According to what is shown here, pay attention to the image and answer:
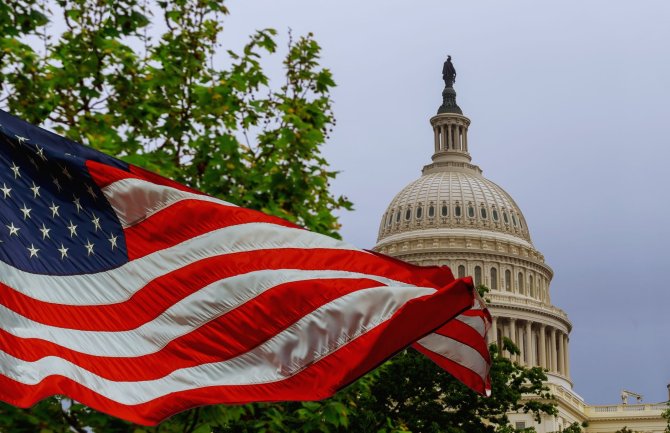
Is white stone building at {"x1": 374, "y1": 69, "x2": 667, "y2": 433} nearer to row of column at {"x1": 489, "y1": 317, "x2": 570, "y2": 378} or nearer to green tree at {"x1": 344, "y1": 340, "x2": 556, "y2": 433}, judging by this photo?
row of column at {"x1": 489, "y1": 317, "x2": 570, "y2": 378}

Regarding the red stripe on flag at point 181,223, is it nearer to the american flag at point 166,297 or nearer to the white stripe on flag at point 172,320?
the american flag at point 166,297

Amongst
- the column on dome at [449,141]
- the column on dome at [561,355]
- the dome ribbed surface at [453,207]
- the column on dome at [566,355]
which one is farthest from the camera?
the column on dome at [449,141]

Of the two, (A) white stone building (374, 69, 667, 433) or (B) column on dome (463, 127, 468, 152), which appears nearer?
(A) white stone building (374, 69, 667, 433)

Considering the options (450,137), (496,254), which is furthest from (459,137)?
(496,254)

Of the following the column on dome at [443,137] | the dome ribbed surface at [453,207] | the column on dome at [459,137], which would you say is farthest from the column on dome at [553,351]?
the column on dome at [443,137]

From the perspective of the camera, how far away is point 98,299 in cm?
963

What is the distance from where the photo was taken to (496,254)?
159875 mm

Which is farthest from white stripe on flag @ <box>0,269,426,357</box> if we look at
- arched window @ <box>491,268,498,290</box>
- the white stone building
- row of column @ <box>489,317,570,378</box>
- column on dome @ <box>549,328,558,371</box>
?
column on dome @ <box>549,328,558,371</box>

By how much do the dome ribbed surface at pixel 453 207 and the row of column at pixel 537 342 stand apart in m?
13.7

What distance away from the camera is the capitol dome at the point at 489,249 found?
156875 mm

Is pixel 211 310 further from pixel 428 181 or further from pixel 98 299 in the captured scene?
pixel 428 181

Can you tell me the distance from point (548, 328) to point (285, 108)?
5829 inches

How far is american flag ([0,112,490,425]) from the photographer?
920 cm

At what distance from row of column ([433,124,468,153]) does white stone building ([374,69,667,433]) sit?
744 centimetres
